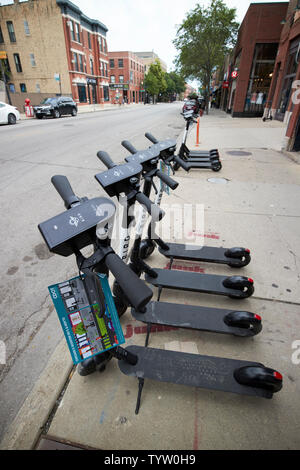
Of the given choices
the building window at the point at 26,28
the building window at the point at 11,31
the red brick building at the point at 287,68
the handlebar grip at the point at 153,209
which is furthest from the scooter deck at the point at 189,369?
the building window at the point at 11,31

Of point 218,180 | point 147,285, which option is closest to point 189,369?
point 147,285

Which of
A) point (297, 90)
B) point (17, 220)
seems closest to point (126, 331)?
point (17, 220)

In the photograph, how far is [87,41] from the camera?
3791cm

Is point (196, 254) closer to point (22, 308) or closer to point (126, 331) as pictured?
point (126, 331)

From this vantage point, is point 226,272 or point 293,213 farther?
point 293,213

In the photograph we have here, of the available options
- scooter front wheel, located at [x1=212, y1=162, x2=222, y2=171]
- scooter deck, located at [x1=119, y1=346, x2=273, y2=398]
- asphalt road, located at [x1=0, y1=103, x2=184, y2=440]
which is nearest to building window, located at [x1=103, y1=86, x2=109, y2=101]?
→ asphalt road, located at [x1=0, y1=103, x2=184, y2=440]

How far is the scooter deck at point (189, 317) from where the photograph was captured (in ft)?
6.48

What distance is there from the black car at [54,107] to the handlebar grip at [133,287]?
2337 centimetres

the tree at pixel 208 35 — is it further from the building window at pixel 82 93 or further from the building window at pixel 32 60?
the building window at pixel 32 60

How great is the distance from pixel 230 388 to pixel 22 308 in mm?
2020

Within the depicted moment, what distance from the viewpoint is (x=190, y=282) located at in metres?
2.51

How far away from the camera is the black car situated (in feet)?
65.9

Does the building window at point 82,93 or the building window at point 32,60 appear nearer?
the building window at point 32,60

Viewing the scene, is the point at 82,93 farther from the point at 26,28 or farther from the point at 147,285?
the point at 147,285
